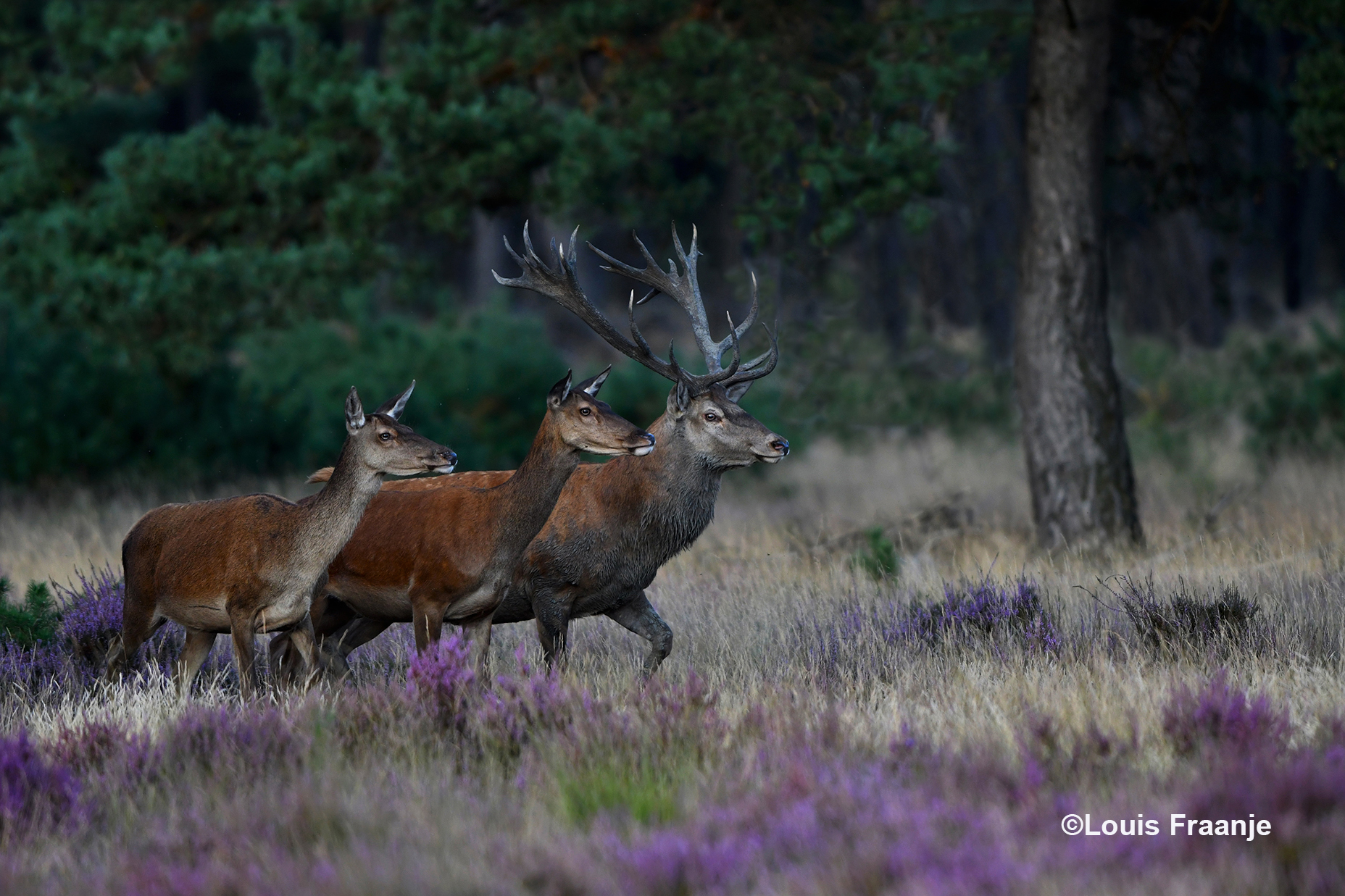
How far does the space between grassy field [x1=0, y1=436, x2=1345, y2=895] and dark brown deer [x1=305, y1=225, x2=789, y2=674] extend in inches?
11.4

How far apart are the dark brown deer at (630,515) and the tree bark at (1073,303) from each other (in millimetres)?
3552

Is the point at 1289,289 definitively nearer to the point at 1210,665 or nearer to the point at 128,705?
the point at 1210,665

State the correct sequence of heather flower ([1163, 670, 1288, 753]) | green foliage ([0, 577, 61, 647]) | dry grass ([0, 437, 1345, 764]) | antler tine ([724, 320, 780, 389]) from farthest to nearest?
antler tine ([724, 320, 780, 389]) → green foliage ([0, 577, 61, 647]) → dry grass ([0, 437, 1345, 764]) → heather flower ([1163, 670, 1288, 753])

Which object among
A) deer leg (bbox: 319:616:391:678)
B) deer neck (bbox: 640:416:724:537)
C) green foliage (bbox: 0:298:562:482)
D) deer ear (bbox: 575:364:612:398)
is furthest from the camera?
green foliage (bbox: 0:298:562:482)

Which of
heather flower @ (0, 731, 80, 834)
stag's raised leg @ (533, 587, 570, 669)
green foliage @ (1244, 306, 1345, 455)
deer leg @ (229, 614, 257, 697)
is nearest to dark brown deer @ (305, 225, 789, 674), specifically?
stag's raised leg @ (533, 587, 570, 669)

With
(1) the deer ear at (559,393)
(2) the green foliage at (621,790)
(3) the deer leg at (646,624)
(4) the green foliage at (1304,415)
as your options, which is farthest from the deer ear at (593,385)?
(4) the green foliage at (1304,415)

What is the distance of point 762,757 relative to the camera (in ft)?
15.1

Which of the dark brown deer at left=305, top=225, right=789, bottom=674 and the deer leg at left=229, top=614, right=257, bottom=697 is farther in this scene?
the dark brown deer at left=305, top=225, right=789, bottom=674

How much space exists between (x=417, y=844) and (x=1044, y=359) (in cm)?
739

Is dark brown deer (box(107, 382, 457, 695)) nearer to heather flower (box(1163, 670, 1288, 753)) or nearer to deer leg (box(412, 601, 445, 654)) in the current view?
deer leg (box(412, 601, 445, 654))

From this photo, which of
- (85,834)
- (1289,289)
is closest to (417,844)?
(85,834)

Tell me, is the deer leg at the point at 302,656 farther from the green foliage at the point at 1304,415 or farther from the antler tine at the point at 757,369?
the green foliage at the point at 1304,415

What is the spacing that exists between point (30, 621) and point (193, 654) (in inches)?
51.1

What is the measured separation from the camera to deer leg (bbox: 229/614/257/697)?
19.3 feet
